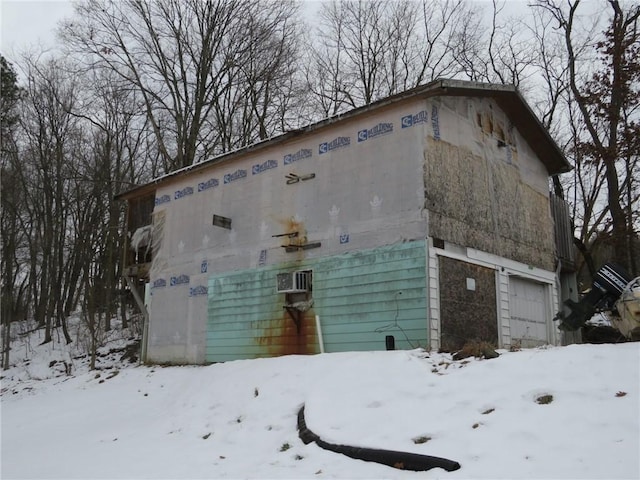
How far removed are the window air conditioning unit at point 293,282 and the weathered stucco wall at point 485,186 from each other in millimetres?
3074

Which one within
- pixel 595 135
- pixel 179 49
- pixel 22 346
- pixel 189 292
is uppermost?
pixel 179 49

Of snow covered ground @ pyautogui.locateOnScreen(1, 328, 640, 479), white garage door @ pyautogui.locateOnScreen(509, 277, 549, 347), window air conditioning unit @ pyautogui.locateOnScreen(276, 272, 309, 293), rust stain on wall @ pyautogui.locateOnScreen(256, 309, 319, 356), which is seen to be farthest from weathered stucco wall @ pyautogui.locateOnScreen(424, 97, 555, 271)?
snow covered ground @ pyautogui.locateOnScreen(1, 328, 640, 479)

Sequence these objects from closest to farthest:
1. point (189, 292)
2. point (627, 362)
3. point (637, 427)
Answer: point (637, 427) → point (627, 362) → point (189, 292)

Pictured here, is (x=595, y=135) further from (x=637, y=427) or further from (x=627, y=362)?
(x=637, y=427)

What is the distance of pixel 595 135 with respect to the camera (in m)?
20.8

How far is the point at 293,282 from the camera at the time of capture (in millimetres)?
12047

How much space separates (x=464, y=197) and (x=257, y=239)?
16.6 ft

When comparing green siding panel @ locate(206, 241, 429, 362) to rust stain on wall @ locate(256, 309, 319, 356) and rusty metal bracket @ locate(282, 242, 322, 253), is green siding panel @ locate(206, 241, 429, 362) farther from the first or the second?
rusty metal bracket @ locate(282, 242, 322, 253)

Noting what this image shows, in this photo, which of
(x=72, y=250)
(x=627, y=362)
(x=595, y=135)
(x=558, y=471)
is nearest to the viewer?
(x=558, y=471)

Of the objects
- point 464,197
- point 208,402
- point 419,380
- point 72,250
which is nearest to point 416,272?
point 464,197

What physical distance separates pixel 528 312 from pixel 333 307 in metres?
5.14

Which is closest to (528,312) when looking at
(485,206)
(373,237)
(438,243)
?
(485,206)

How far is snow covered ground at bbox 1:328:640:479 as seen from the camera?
5.07m

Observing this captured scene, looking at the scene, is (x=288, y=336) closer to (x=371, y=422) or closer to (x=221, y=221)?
(x=221, y=221)
